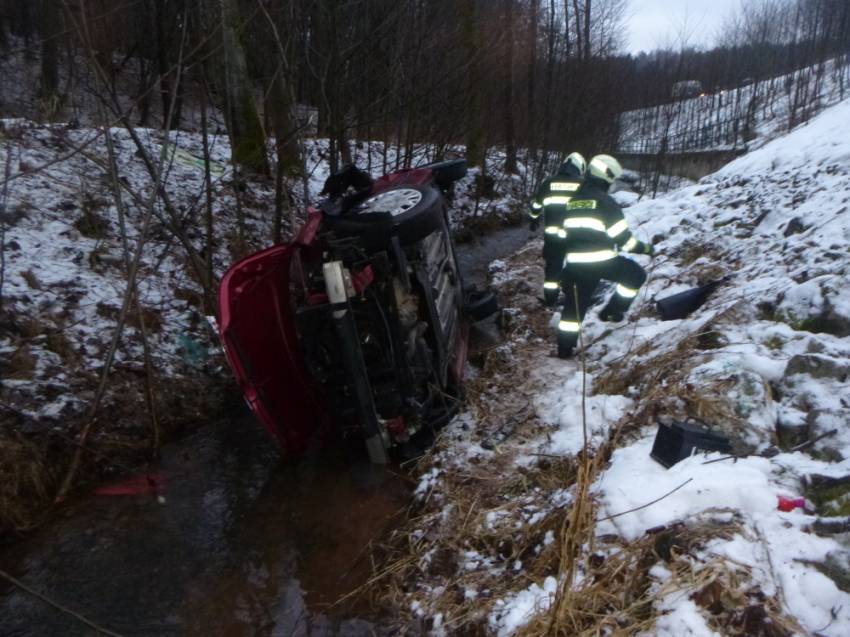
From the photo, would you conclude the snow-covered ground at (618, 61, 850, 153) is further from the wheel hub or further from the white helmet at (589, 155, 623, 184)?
the wheel hub

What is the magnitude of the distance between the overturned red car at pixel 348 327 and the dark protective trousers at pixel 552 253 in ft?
5.98

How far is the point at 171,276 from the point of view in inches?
247

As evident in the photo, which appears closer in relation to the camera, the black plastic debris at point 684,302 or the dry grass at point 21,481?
the dry grass at point 21,481

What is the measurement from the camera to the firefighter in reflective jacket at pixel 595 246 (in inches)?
190

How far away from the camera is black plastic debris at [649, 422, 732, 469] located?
9.29 ft

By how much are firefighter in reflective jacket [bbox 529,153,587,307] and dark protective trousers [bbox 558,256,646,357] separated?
0.57m

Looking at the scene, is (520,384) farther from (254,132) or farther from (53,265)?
(254,132)


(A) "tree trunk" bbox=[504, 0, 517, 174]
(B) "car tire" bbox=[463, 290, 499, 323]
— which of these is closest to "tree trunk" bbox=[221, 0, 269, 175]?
(B) "car tire" bbox=[463, 290, 499, 323]

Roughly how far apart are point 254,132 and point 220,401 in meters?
4.39

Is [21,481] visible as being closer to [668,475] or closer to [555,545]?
[555,545]

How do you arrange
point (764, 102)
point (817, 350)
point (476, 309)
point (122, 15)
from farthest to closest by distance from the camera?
point (764, 102) < point (122, 15) < point (476, 309) < point (817, 350)

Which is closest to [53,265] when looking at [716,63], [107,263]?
[107,263]

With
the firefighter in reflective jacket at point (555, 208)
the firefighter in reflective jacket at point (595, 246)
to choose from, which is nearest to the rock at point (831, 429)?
the firefighter in reflective jacket at point (595, 246)

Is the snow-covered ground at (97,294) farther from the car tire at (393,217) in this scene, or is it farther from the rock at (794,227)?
the rock at (794,227)
